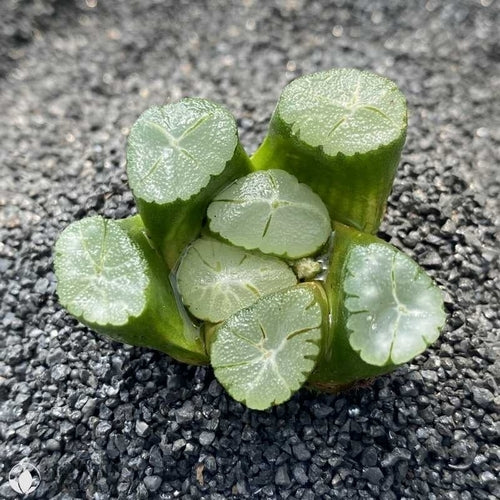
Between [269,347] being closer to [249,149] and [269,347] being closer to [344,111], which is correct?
[344,111]

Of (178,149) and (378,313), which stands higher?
(178,149)

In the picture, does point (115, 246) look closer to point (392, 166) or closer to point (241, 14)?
point (392, 166)

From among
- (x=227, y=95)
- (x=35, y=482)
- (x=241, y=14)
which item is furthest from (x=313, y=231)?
(x=241, y=14)

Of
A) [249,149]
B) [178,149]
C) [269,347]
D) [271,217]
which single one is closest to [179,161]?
[178,149]

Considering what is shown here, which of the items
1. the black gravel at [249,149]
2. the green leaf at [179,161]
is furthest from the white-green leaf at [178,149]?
the black gravel at [249,149]

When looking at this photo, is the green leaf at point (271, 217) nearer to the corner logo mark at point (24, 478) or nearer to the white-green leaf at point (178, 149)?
the white-green leaf at point (178, 149)

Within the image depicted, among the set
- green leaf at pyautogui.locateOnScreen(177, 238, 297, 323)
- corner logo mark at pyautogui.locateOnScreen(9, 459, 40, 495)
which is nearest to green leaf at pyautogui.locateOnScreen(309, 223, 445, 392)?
green leaf at pyautogui.locateOnScreen(177, 238, 297, 323)

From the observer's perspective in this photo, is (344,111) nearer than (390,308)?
No
